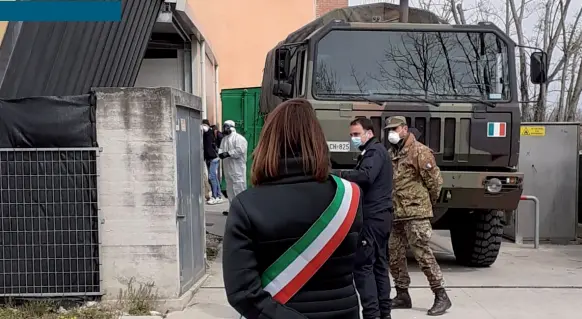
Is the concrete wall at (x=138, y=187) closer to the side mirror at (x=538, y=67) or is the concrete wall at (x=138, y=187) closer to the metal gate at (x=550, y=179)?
the side mirror at (x=538, y=67)

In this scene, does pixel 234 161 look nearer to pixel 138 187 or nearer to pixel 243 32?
pixel 138 187

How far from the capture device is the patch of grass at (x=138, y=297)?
5.74 metres

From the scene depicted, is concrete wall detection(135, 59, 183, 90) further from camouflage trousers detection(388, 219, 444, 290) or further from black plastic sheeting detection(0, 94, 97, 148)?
camouflage trousers detection(388, 219, 444, 290)

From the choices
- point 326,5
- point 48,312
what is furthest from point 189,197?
point 326,5

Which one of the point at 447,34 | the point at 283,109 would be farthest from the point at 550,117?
the point at 283,109

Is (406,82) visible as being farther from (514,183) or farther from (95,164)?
(95,164)

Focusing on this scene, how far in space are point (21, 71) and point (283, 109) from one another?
19.6 ft

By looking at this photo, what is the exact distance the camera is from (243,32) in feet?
69.7

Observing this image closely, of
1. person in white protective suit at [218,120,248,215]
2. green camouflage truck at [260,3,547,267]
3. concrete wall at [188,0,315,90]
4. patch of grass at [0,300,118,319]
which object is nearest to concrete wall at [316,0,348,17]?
concrete wall at [188,0,315,90]

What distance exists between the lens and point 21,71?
7.51 m

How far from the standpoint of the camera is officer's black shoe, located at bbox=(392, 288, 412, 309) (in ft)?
20.2

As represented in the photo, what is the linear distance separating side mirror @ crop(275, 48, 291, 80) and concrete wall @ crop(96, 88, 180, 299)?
6.73 feet

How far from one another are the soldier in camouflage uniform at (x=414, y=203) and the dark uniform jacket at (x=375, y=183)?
48cm

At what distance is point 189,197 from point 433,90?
10.0 feet
